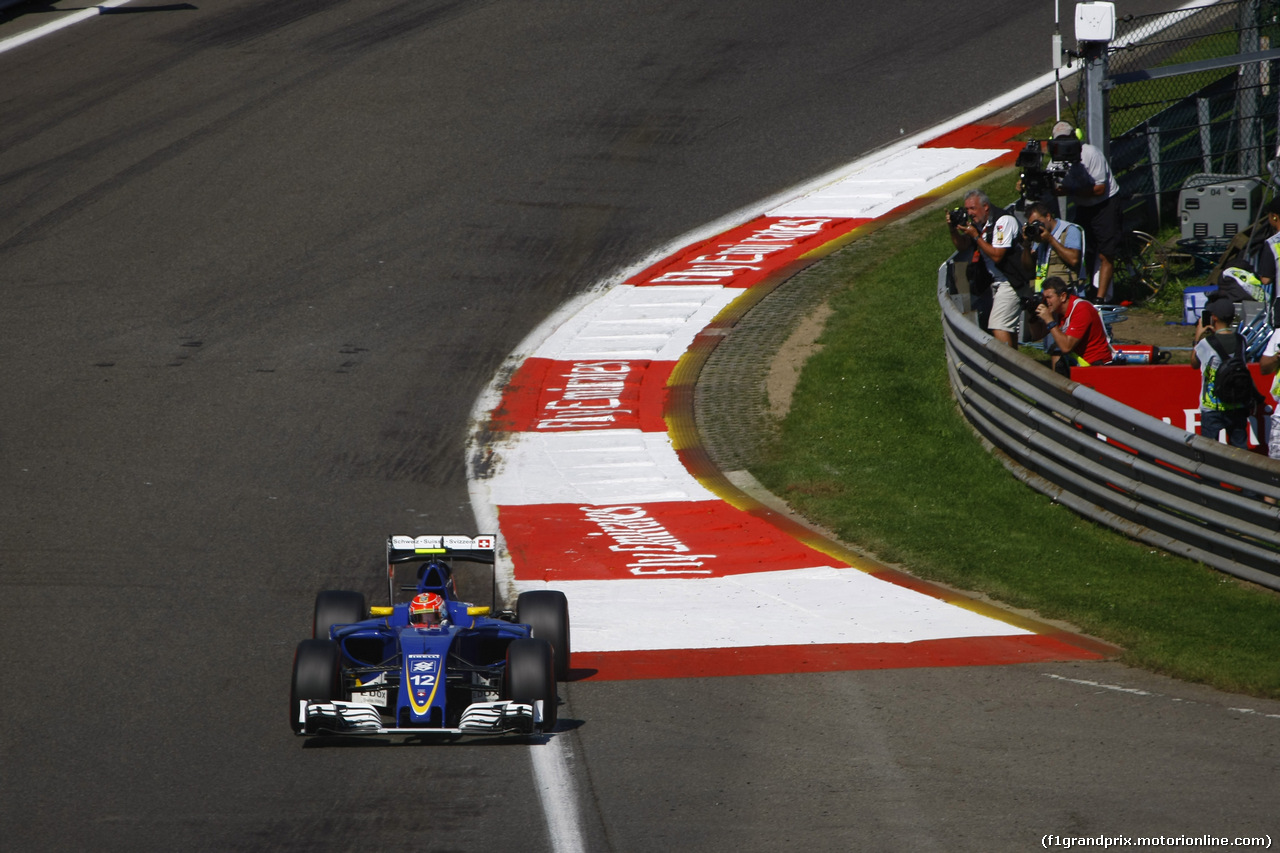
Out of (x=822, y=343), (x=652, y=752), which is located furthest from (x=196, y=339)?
(x=652, y=752)

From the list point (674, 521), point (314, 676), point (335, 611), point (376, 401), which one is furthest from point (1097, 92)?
point (314, 676)

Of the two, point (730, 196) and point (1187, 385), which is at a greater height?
point (730, 196)

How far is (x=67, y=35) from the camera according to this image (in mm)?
25609

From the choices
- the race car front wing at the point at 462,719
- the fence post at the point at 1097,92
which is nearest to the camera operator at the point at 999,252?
the fence post at the point at 1097,92

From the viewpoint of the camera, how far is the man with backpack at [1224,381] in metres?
11.0

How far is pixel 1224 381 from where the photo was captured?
434 inches

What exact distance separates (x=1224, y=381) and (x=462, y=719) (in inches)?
256

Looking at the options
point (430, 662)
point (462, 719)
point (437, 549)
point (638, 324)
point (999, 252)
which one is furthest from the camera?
point (638, 324)

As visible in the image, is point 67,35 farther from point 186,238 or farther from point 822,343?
point 822,343

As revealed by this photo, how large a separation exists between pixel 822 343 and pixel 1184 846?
387 inches

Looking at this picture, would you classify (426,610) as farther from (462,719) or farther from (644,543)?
(644,543)

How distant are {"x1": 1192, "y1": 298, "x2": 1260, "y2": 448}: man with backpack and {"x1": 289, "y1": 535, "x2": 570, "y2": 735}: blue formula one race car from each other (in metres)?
5.45

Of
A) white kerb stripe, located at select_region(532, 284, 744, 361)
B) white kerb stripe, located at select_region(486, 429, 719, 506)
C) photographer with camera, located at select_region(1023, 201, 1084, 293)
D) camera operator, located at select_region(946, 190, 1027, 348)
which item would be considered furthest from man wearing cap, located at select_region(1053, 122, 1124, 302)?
white kerb stripe, located at select_region(486, 429, 719, 506)

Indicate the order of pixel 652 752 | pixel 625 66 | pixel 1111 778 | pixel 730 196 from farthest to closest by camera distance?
pixel 625 66 < pixel 730 196 < pixel 652 752 < pixel 1111 778
